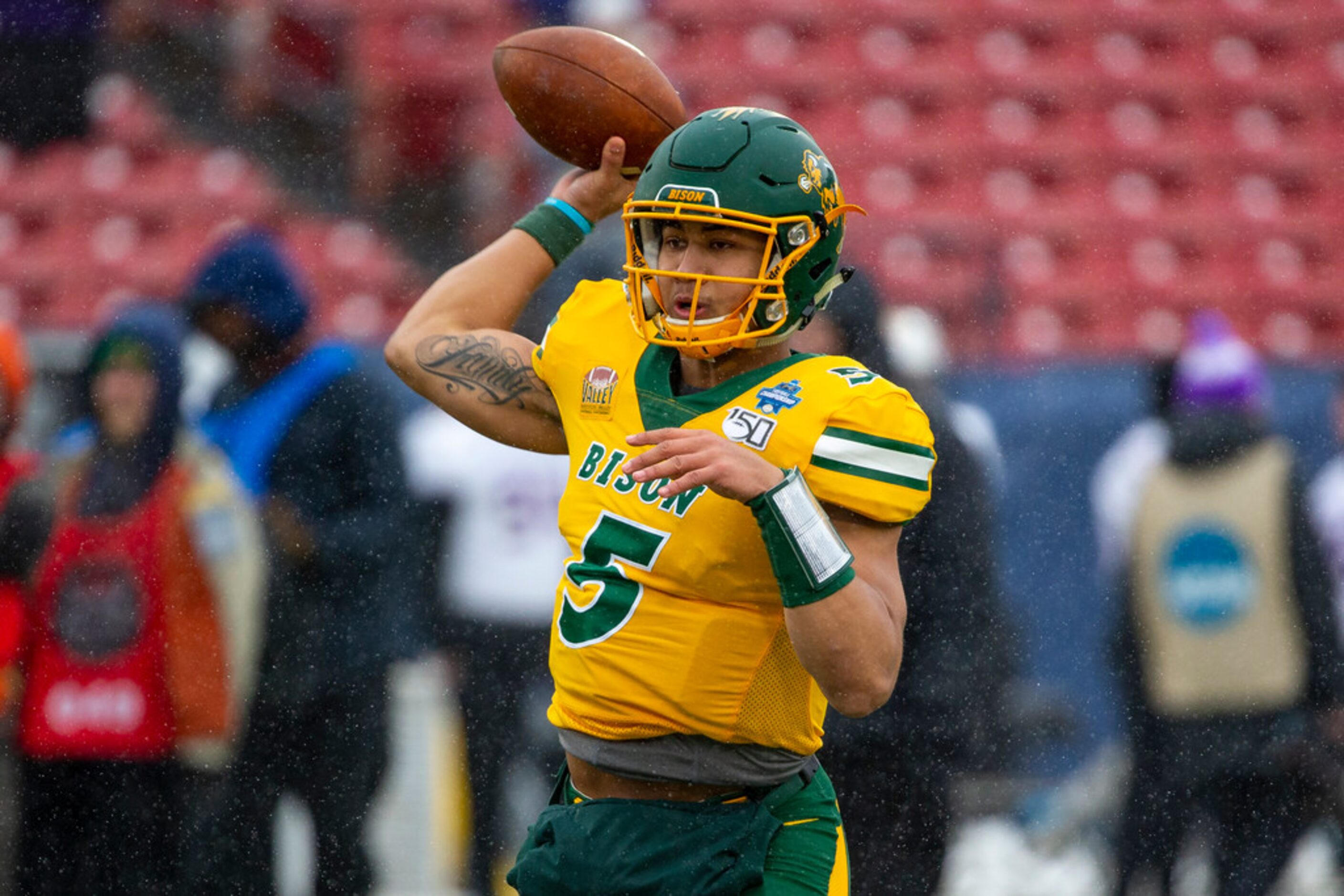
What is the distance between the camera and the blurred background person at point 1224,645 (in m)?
3.70

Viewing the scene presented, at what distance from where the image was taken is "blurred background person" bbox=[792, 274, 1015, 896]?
118 inches

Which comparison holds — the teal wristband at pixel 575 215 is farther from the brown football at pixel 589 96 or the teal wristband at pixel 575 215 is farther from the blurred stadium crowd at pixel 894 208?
the blurred stadium crowd at pixel 894 208

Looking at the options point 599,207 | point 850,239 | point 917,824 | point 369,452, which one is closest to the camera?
point 599,207

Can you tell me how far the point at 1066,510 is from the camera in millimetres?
4297

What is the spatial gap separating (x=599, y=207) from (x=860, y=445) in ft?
2.15

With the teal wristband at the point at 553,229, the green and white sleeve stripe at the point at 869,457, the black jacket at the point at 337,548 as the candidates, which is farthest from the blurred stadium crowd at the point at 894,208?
the green and white sleeve stripe at the point at 869,457

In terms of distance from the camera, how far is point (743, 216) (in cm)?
186

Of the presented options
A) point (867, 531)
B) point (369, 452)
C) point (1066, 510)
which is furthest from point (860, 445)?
point (1066, 510)

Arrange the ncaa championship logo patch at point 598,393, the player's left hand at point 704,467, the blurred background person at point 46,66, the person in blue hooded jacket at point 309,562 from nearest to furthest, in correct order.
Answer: the player's left hand at point 704,467 → the ncaa championship logo patch at point 598,393 → the person in blue hooded jacket at point 309,562 → the blurred background person at point 46,66

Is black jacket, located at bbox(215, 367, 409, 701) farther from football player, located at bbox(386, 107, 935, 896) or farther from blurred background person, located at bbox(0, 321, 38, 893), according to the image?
football player, located at bbox(386, 107, 935, 896)

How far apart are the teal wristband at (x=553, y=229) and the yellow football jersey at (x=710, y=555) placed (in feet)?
1.17

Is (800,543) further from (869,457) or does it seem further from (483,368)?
(483,368)

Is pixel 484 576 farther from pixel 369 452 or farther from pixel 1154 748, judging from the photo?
pixel 1154 748

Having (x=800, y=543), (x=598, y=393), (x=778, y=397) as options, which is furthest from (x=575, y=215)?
(x=800, y=543)
